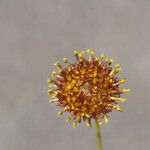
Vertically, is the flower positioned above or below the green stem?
above

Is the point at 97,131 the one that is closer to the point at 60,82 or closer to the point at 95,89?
the point at 95,89

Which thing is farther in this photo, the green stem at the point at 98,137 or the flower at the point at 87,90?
the flower at the point at 87,90

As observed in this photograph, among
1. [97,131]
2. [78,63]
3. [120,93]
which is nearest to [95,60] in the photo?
[78,63]

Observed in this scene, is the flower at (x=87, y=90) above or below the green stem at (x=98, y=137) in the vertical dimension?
above

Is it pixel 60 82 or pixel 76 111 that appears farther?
pixel 60 82

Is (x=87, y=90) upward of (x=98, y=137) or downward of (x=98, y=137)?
upward

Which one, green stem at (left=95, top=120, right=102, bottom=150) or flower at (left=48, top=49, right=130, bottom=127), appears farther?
flower at (left=48, top=49, right=130, bottom=127)

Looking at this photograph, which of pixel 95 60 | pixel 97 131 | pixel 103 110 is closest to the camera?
pixel 97 131

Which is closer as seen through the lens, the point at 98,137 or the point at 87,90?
the point at 98,137
